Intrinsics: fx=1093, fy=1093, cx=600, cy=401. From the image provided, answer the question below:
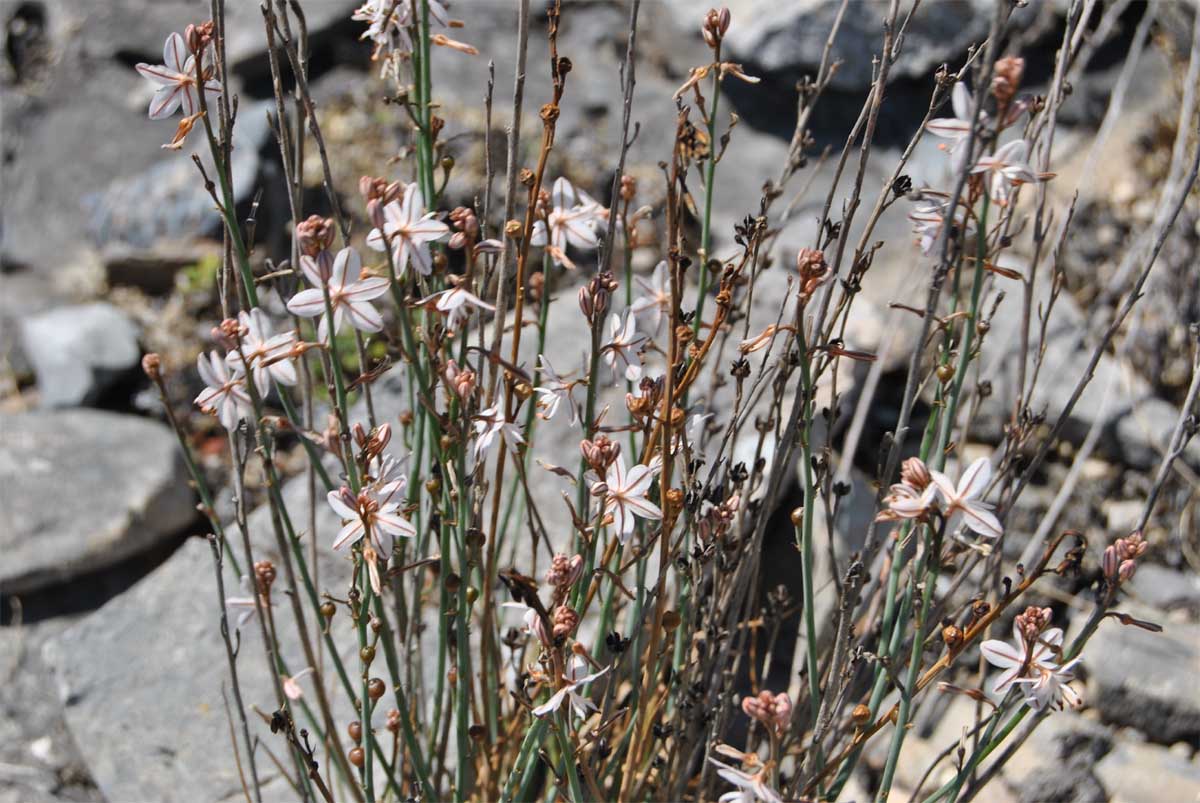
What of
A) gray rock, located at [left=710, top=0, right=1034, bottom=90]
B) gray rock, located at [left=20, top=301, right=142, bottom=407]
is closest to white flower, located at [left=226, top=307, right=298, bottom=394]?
gray rock, located at [left=20, top=301, right=142, bottom=407]

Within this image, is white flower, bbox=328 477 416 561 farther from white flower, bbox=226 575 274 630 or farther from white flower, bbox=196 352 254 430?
white flower, bbox=226 575 274 630

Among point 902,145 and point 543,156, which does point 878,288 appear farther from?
point 543,156

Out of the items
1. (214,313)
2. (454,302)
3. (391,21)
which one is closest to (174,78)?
(391,21)

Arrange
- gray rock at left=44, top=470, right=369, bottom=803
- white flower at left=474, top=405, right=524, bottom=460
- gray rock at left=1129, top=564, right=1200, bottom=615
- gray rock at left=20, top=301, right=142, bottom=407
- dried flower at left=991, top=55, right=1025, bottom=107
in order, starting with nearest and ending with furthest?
1. dried flower at left=991, top=55, right=1025, bottom=107
2. white flower at left=474, top=405, right=524, bottom=460
3. gray rock at left=44, top=470, right=369, bottom=803
4. gray rock at left=1129, top=564, right=1200, bottom=615
5. gray rock at left=20, top=301, right=142, bottom=407

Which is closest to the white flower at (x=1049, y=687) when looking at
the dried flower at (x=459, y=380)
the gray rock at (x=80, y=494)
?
the dried flower at (x=459, y=380)

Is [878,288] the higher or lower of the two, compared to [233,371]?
lower

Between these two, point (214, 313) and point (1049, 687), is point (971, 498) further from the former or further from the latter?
point (214, 313)

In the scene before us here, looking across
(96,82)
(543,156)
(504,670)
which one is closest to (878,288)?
(504,670)

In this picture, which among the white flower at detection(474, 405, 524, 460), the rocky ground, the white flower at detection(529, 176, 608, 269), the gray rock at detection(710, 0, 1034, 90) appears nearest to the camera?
the white flower at detection(474, 405, 524, 460)
